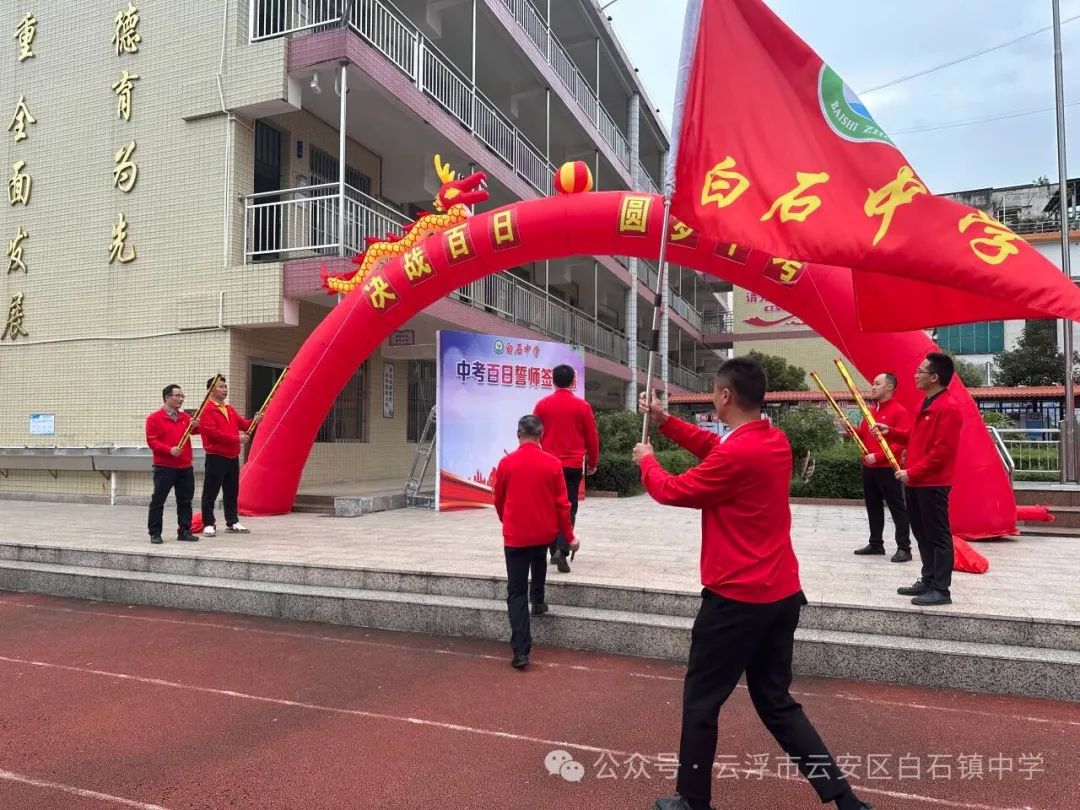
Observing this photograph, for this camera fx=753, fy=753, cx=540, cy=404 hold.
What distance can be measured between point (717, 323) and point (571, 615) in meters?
38.3

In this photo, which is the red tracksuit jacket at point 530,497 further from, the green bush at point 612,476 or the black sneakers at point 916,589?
the green bush at point 612,476

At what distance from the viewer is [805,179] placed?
4375 mm

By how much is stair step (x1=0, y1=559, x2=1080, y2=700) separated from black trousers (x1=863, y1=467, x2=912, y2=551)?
A: 2025 mm

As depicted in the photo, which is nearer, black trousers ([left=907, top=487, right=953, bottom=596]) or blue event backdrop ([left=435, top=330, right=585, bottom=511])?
black trousers ([left=907, top=487, right=953, bottom=596])

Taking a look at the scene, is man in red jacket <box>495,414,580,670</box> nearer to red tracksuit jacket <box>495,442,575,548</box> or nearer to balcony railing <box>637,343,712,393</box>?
red tracksuit jacket <box>495,442,575,548</box>

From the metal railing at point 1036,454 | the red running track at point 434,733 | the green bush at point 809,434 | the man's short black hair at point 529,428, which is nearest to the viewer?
the red running track at point 434,733

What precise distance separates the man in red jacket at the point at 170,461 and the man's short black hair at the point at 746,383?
21.1ft

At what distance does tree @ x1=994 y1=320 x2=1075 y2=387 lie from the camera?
32438 mm

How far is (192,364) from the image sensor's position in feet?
36.2

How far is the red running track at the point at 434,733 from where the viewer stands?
3.21 metres

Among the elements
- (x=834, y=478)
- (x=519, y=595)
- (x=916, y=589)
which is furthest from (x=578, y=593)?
(x=834, y=478)

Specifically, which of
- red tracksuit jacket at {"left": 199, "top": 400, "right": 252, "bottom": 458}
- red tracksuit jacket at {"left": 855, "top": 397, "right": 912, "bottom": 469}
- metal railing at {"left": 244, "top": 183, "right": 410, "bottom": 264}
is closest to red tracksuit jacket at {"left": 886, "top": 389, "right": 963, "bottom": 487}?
red tracksuit jacket at {"left": 855, "top": 397, "right": 912, "bottom": 469}

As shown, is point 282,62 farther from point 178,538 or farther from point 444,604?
point 444,604

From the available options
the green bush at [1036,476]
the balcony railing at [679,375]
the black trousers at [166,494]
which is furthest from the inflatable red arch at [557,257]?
the balcony railing at [679,375]
